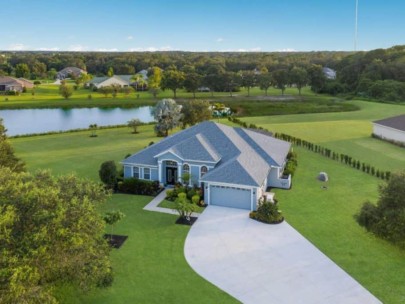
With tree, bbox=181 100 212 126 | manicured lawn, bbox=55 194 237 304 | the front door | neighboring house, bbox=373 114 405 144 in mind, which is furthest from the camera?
tree, bbox=181 100 212 126

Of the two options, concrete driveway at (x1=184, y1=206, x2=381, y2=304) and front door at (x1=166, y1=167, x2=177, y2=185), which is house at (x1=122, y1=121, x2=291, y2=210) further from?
concrete driveway at (x1=184, y1=206, x2=381, y2=304)

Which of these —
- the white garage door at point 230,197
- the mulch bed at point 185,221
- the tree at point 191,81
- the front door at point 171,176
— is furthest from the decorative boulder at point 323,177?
the tree at point 191,81

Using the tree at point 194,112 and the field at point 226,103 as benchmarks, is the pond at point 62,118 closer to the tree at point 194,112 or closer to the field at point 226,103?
the field at point 226,103

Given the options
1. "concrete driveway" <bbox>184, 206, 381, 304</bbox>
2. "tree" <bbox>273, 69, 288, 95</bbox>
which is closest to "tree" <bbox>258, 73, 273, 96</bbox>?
"tree" <bbox>273, 69, 288, 95</bbox>

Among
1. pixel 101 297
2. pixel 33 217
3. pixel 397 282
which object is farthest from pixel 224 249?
pixel 33 217

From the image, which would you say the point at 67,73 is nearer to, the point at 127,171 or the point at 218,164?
the point at 127,171

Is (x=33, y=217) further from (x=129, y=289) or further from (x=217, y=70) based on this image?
(x=217, y=70)

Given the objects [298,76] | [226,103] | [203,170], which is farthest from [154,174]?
[298,76]
